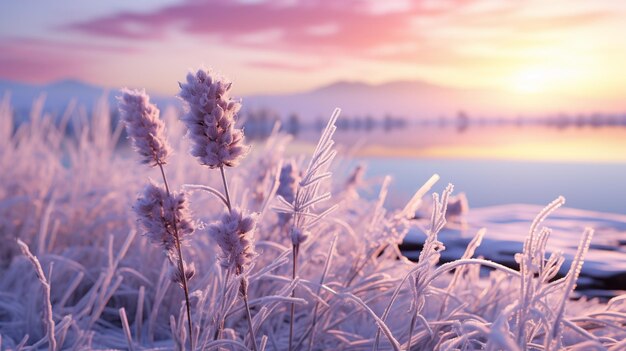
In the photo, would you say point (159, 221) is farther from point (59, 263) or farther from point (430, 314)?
point (59, 263)

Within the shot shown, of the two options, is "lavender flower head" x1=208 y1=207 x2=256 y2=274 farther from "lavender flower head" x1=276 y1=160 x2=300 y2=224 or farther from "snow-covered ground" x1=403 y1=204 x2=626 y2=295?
"snow-covered ground" x1=403 y1=204 x2=626 y2=295

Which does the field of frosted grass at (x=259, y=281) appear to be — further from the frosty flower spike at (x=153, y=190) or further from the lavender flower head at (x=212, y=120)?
the lavender flower head at (x=212, y=120)

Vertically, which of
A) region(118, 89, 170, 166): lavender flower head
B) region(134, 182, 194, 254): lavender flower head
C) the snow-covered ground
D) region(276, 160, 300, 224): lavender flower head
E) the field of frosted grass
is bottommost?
the snow-covered ground

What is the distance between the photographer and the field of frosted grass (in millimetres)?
1417

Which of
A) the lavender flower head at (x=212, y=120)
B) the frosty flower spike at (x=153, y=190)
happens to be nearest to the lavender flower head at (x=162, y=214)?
the frosty flower spike at (x=153, y=190)

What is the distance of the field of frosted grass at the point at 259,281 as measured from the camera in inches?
55.8

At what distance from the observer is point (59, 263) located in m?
2.91

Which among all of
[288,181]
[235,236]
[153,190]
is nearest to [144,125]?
[153,190]

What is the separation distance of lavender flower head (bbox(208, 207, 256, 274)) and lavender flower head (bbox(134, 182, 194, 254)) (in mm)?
80

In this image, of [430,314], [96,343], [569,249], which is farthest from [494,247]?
[96,343]

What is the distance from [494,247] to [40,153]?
3.31 m

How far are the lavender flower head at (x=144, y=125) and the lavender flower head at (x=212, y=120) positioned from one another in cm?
8

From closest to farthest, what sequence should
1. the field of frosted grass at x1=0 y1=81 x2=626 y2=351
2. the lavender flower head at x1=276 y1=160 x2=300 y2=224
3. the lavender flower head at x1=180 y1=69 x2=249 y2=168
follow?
the lavender flower head at x1=180 y1=69 x2=249 y2=168 < the field of frosted grass at x1=0 y1=81 x2=626 y2=351 < the lavender flower head at x1=276 y1=160 x2=300 y2=224

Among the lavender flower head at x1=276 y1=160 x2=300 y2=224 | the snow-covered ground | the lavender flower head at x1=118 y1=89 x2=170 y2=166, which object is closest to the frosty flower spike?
the lavender flower head at x1=118 y1=89 x2=170 y2=166
